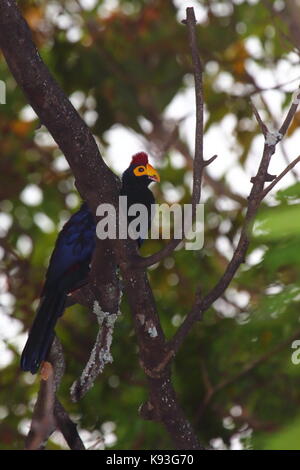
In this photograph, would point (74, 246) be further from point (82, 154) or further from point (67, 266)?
point (82, 154)

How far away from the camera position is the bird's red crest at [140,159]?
4910 mm

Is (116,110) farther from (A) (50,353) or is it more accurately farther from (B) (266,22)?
(A) (50,353)

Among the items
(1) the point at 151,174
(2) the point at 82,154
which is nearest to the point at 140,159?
(1) the point at 151,174

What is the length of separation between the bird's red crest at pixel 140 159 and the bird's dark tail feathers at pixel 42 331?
1117 mm

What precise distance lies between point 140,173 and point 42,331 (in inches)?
49.4

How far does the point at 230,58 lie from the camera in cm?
703

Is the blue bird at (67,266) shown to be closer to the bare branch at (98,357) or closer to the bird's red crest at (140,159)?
the bare branch at (98,357)

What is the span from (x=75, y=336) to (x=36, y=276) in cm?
76

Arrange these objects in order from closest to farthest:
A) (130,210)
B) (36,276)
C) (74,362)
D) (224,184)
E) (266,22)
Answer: (130,210) → (74,362) → (36,276) → (266,22) → (224,184)

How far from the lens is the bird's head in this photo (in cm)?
469

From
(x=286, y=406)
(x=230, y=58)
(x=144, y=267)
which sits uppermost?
(x=230, y=58)

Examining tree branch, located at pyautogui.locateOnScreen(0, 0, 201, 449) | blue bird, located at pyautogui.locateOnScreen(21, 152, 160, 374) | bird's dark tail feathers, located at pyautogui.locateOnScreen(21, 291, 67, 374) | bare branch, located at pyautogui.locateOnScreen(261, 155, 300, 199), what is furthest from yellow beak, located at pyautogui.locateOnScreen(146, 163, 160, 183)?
bare branch, located at pyautogui.locateOnScreen(261, 155, 300, 199)

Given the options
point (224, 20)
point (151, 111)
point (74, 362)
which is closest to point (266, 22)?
point (224, 20)

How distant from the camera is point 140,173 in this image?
15.6ft
